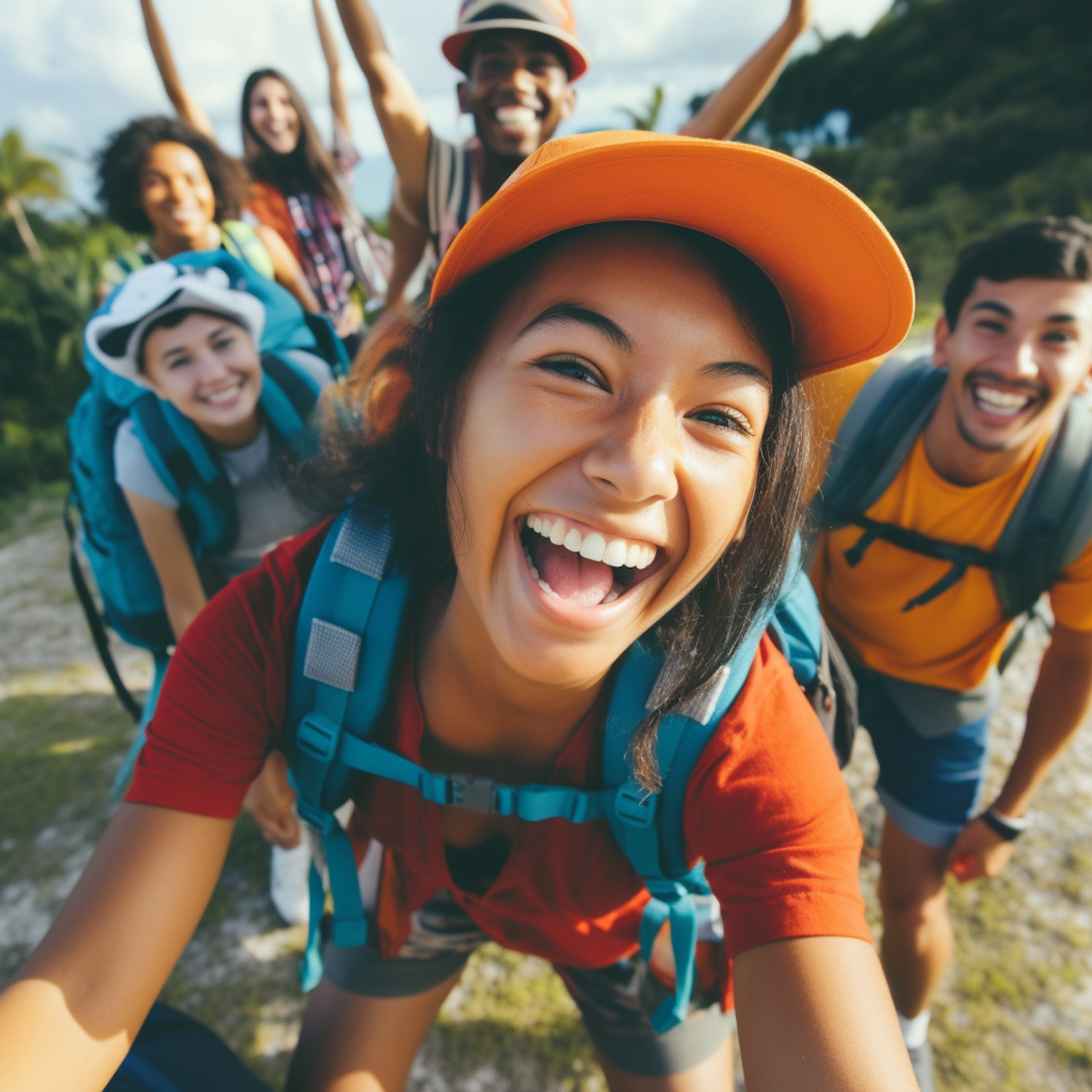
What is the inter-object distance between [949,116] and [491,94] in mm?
21397

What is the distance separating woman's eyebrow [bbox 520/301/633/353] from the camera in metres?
1.00

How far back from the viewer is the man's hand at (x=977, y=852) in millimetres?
2145

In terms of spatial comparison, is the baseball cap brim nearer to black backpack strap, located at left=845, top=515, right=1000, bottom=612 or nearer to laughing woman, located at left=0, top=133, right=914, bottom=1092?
laughing woman, located at left=0, top=133, right=914, bottom=1092

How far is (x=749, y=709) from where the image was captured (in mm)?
1183

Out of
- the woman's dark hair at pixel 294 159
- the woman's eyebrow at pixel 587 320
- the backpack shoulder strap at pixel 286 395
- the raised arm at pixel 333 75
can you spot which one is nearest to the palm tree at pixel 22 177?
the raised arm at pixel 333 75

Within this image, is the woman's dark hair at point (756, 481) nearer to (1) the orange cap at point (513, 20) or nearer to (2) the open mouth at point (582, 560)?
(2) the open mouth at point (582, 560)

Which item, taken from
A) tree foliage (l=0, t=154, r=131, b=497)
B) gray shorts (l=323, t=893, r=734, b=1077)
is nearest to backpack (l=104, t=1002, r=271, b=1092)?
gray shorts (l=323, t=893, r=734, b=1077)

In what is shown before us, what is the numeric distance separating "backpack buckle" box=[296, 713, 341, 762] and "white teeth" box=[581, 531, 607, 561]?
0.57 meters

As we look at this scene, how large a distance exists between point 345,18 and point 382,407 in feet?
5.66

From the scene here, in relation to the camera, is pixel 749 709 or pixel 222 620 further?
pixel 222 620

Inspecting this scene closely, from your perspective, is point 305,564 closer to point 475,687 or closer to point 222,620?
point 222,620

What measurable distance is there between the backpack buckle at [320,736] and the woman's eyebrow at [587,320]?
2.50 ft

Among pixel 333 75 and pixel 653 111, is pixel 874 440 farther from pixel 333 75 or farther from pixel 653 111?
pixel 653 111

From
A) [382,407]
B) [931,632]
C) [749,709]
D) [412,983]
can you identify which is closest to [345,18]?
[382,407]
